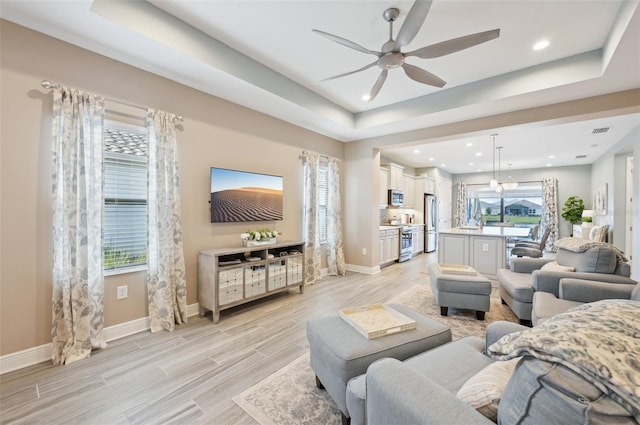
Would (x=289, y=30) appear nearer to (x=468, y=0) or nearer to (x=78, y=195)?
(x=468, y=0)

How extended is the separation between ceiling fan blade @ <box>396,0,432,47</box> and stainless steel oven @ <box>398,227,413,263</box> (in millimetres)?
5061

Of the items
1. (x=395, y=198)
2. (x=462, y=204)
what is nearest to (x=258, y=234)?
(x=395, y=198)

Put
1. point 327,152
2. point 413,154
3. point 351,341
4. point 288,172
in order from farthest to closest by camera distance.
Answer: point 413,154
point 327,152
point 288,172
point 351,341

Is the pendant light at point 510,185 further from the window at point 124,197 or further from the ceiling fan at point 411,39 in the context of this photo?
the window at point 124,197

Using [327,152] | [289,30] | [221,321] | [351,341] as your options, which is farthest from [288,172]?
[351,341]

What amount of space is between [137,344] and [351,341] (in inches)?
87.5

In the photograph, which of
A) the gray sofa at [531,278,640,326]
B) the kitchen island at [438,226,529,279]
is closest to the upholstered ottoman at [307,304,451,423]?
the gray sofa at [531,278,640,326]

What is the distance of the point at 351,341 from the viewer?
1.61 m

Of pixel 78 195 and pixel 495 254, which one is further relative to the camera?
pixel 495 254

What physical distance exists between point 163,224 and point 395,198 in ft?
18.3

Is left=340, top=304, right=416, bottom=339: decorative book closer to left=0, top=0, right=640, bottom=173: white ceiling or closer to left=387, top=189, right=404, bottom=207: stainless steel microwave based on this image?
left=0, top=0, right=640, bottom=173: white ceiling

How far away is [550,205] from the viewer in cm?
890

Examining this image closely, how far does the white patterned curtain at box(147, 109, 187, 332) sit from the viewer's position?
9.33 feet

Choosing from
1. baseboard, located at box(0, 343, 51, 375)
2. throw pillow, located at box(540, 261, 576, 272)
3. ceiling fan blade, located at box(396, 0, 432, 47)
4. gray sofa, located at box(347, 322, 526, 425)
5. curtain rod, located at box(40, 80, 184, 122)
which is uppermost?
ceiling fan blade, located at box(396, 0, 432, 47)
